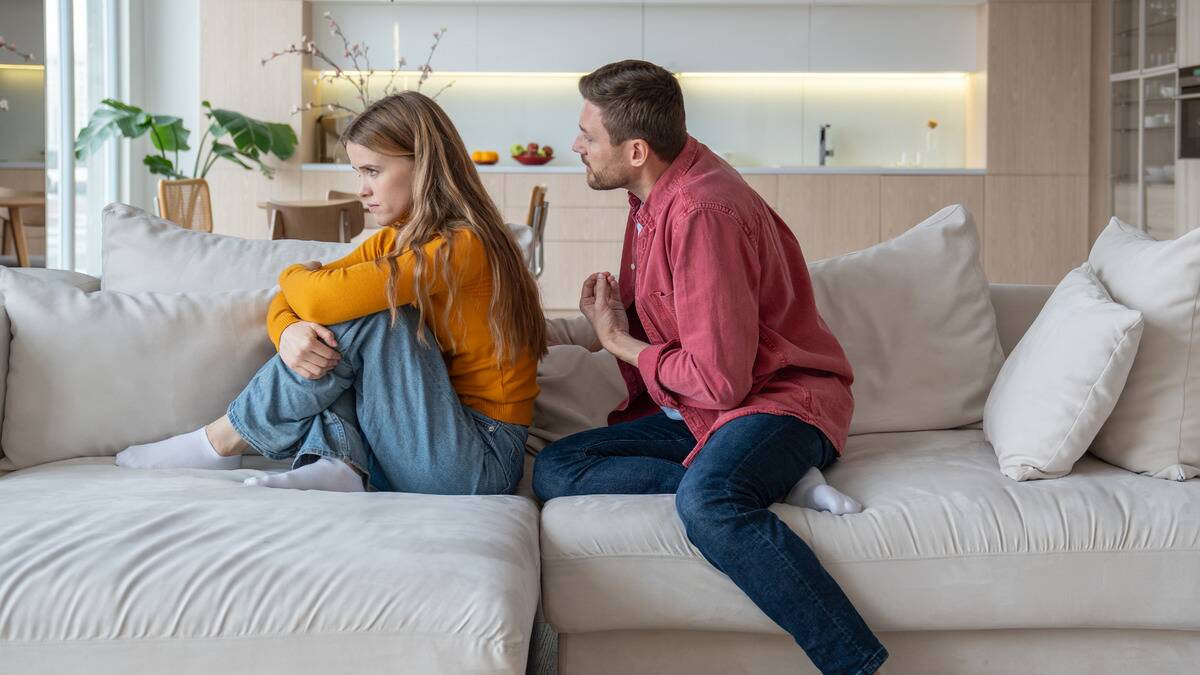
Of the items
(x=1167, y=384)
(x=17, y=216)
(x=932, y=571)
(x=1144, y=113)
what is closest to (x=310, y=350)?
(x=932, y=571)

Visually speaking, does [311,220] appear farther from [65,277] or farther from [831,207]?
[831,207]

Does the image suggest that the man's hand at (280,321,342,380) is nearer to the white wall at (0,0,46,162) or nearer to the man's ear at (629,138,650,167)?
the man's ear at (629,138,650,167)

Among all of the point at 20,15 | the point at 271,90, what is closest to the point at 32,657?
the point at 20,15

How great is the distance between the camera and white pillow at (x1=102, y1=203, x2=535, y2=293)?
2527 mm

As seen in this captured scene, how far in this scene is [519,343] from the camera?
2262 mm

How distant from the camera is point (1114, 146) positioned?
7.62 metres

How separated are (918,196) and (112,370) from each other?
6.10 metres

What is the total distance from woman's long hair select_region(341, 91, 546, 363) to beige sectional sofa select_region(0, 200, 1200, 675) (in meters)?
0.33

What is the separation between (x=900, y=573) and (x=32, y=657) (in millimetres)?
1271

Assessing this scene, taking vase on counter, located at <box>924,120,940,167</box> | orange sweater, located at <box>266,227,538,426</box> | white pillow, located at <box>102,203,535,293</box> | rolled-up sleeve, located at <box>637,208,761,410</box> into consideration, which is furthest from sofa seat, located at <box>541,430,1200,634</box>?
vase on counter, located at <box>924,120,940,167</box>

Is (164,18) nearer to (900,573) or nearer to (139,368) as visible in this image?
(139,368)

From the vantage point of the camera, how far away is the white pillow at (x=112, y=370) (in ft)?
7.55

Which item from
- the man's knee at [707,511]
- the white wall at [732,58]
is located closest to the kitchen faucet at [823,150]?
the white wall at [732,58]

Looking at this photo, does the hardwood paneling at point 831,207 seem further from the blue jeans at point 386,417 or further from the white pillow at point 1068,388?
the blue jeans at point 386,417
